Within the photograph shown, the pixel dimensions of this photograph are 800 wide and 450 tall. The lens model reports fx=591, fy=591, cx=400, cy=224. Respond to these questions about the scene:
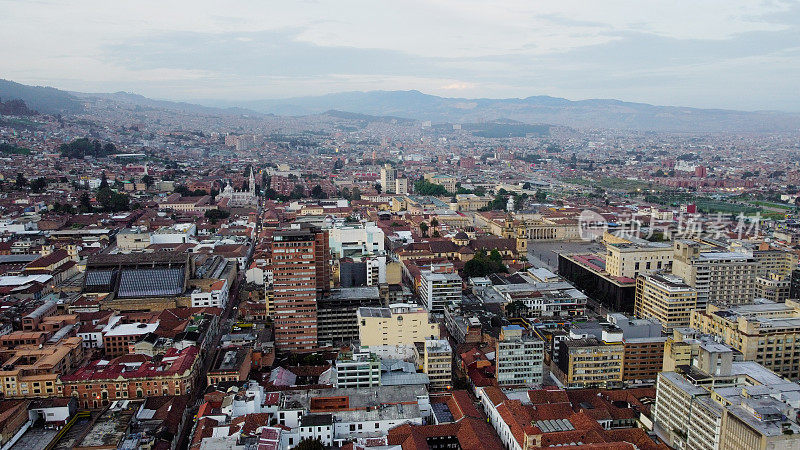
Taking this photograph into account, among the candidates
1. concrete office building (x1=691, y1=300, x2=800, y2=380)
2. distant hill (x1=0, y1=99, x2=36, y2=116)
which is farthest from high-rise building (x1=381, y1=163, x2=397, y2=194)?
distant hill (x1=0, y1=99, x2=36, y2=116)

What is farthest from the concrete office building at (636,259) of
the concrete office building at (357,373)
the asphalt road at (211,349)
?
the asphalt road at (211,349)

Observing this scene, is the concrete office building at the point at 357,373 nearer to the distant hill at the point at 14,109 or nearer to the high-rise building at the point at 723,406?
the high-rise building at the point at 723,406

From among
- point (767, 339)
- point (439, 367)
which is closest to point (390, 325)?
point (439, 367)

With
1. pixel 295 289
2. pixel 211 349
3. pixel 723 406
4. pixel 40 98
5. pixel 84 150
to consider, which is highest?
pixel 40 98

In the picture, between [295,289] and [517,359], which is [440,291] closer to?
[295,289]

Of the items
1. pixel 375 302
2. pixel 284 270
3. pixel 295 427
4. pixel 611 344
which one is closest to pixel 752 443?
pixel 611 344
